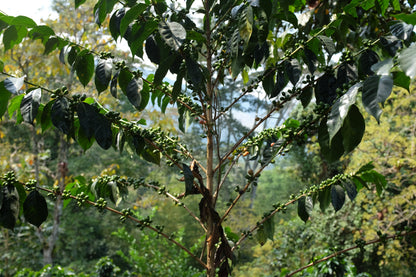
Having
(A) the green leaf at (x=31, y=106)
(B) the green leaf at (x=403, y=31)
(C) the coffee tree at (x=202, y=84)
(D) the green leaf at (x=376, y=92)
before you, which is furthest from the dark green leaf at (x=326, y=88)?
(A) the green leaf at (x=31, y=106)

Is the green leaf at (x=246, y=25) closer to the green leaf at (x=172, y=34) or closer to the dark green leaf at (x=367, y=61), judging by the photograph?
the green leaf at (x=172, y=34)

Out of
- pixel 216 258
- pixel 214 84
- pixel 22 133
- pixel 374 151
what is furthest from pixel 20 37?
pixel 22 133

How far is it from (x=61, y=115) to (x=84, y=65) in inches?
8.7

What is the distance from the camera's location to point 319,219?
218 inches

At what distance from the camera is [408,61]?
1.22 feet

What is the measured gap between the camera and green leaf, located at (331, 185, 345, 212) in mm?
844

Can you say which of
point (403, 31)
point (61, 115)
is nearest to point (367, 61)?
point (403, 31)

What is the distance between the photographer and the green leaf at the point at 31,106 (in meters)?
0.64

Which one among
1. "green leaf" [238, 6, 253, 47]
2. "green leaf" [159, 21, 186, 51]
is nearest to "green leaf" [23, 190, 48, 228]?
"green leaf" [159, 21, 186, 51]

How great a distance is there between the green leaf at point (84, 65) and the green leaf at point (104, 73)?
4 cm

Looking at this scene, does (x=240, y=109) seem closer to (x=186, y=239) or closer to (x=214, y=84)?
(x=186, y=239)

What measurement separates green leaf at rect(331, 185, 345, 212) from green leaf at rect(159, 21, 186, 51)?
0.54 m

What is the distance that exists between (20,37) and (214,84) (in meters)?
0.50

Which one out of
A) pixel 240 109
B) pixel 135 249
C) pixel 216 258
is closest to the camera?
pixel 216 258
